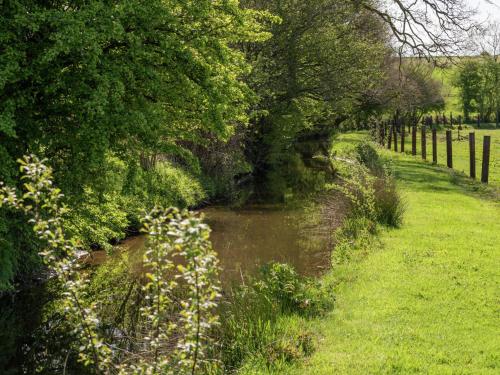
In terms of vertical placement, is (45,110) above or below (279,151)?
above

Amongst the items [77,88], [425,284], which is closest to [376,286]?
[425,284]

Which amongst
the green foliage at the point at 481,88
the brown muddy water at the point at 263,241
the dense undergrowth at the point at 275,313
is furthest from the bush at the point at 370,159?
→ the green foliage at the point at 481,88

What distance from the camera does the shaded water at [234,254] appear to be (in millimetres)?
8984

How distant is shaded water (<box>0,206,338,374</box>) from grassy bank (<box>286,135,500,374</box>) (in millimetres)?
1938

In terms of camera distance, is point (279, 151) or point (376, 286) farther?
point (279, 151)

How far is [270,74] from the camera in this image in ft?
90.6

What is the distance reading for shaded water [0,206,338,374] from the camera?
898cm

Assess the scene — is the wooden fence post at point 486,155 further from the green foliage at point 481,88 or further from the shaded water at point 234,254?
the green foliage at point 481,88

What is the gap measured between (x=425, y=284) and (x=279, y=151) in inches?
895

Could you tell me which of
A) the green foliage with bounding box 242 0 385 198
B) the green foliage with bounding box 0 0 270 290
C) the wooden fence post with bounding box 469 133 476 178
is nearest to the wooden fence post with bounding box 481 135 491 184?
the wooden fence post with bounding box 469 133 476 178

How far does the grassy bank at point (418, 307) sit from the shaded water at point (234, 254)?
1.94 metres

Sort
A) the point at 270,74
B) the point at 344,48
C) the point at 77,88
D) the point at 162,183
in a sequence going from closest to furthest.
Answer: the point at 77,88, the point at 162,183, the point at 270,74, the point at 344,48

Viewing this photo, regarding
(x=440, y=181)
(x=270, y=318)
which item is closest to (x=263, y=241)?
(x=270, y=318)

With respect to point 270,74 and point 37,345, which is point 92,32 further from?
point 270,74
